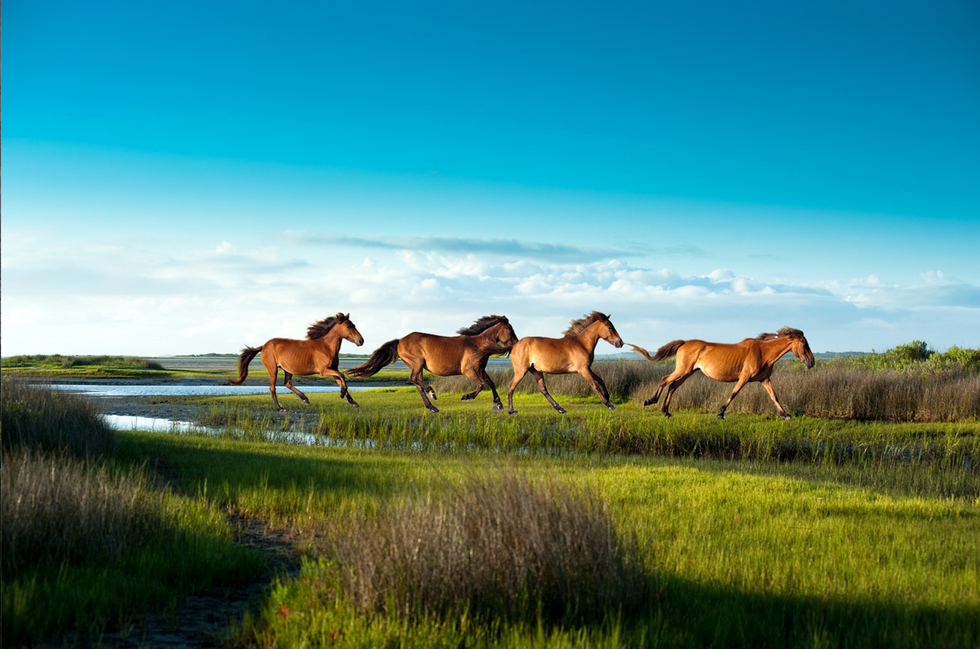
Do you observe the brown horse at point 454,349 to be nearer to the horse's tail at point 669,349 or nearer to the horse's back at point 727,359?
the horse's tail at point 669,349

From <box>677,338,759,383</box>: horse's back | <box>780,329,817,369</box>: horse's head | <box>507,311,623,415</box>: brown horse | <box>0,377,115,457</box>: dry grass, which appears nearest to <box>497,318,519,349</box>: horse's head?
<box>507,311,623,415</box>: brown horse

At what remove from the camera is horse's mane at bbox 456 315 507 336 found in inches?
686

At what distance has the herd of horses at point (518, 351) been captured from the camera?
1723 cm

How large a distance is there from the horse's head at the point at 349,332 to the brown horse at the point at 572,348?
12.3 ft

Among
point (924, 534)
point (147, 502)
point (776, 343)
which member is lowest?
point (924, 534)

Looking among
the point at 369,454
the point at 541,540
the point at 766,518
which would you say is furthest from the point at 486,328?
the point at 541,540

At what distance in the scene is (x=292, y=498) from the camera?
943 cm

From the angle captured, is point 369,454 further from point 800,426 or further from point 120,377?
point 120,377

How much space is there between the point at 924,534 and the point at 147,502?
827cm

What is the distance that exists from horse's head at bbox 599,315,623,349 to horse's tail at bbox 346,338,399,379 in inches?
193

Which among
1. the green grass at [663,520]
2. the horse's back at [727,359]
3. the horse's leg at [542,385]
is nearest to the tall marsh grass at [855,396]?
the green grass at [663,520]

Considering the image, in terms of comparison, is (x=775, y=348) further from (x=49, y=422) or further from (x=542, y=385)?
(x=49, y=422)

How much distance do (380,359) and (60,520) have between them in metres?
11.0

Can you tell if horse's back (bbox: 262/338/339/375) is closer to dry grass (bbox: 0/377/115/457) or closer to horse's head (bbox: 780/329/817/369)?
dry grass (bbox: 0/377/115/457)
